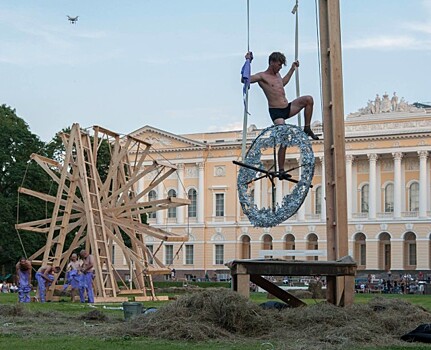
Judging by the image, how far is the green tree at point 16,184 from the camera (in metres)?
56.8

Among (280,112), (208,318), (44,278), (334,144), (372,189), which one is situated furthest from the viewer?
(372,189)

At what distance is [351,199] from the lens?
88.7 metres

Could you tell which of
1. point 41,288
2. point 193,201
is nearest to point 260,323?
point 41,288

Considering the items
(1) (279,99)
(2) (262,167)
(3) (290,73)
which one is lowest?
(2) (262,167)

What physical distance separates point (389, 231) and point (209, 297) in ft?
244

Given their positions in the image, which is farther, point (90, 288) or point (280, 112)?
point (90, 288)

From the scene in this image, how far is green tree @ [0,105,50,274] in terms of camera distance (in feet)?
186

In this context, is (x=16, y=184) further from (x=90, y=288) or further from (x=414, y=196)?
(x=414, y=196)

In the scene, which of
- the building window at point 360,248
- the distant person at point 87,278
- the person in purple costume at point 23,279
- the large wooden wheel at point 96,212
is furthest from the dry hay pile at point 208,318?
the building window at point 360,248

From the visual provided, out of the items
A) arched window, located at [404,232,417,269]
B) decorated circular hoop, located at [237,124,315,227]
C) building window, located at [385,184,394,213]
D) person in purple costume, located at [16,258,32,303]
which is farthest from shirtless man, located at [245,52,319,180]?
building window, located at [385,184,394,213]

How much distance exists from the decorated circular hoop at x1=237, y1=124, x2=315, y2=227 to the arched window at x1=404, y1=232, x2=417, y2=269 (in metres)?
70.8

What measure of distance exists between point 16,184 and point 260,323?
4701 cm

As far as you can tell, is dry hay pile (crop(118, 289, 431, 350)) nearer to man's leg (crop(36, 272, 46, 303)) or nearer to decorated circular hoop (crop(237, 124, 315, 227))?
decorated circular hoop (crop(237, 124, 315, 227))

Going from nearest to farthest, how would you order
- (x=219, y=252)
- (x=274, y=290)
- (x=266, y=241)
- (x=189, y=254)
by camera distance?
(x=274, y=290) → (x=266, y=241) → (x=219, y=252) → (x=189, y=254)
